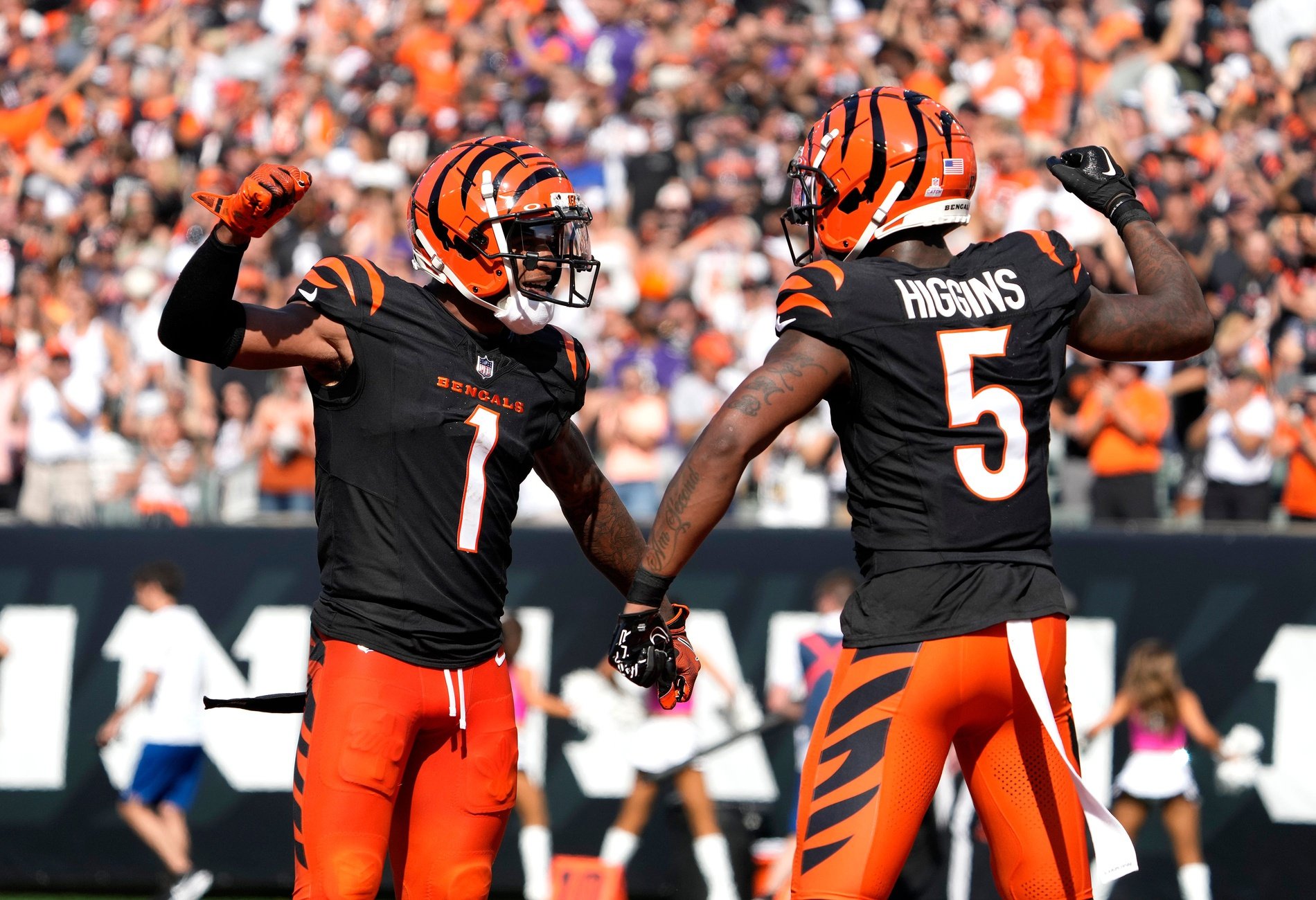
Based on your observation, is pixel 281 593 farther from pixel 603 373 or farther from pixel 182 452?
pixel 603 373

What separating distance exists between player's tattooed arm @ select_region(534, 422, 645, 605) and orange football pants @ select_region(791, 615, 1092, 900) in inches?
35.5

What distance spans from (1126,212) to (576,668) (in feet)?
15.9

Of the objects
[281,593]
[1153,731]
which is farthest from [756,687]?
[281,593]

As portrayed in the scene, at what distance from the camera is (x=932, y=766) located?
3.73 m

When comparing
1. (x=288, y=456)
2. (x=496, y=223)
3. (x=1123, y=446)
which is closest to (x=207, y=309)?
(x=496, y=223)

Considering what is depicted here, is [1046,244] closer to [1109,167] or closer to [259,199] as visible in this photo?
[1109,167]

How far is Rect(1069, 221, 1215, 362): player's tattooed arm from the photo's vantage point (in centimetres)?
402

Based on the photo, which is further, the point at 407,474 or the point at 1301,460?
the point at 1301,460

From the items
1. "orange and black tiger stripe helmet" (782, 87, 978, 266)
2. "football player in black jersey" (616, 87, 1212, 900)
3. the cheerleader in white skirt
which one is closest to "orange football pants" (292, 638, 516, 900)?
"football player in black jersey" (616, 87, 1212, 900)

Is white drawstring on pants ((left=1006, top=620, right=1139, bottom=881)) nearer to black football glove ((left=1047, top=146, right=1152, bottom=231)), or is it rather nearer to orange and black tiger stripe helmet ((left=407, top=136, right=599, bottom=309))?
black football glove ((left=1047, top=146, right=1152, bottom=231))

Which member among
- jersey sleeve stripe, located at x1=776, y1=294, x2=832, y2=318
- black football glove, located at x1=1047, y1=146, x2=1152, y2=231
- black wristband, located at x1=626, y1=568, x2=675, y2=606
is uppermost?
black football glove, located at x1=1047, y1=146, x2=1152, y2=231

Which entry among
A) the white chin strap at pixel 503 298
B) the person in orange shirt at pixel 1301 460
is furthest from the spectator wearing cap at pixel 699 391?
the white chin strap at pixel 503 298

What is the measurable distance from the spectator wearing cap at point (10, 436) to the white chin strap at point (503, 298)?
8175 millimetres

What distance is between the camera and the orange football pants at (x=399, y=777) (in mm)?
3891
